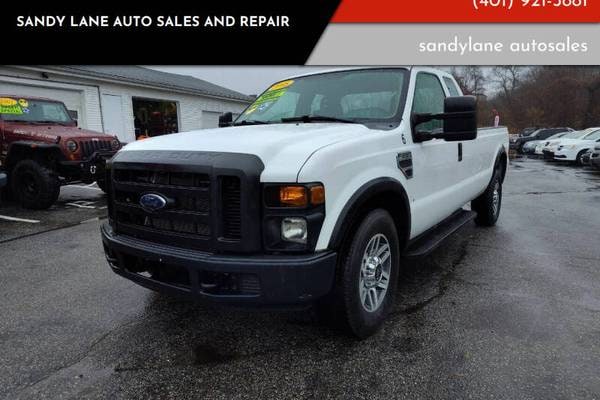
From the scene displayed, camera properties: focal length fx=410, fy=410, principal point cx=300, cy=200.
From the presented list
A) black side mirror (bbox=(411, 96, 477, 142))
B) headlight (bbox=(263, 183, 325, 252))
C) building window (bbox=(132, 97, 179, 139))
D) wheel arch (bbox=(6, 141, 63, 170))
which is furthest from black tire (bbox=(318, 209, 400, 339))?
building window (bbox=(132, 97, 179, 139))

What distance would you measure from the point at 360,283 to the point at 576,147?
16.6 m

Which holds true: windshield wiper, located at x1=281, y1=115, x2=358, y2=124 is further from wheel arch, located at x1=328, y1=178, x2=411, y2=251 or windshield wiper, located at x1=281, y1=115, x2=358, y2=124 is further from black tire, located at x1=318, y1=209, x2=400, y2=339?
black tire, located at x1=318, y1=209, x2=400, y2=339

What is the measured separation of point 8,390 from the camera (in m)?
2.23

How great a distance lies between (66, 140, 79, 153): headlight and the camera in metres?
7.34

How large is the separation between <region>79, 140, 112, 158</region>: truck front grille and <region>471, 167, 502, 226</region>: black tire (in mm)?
6664

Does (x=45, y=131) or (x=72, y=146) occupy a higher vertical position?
(x=45, y=131)

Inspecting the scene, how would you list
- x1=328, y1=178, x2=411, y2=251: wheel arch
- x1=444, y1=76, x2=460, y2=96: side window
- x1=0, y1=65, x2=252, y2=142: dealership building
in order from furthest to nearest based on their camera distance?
x1=0, y1=65, x2=252, y2=142: dealership building, x1=444, y1=76, x2=460, y2=96: side window, x1=328, y1=178, x2=411, y2=251: wheel arch

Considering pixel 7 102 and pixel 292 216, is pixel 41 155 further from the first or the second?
pixel 292 216

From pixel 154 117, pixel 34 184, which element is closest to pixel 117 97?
pixel 154 117

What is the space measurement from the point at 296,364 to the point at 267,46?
1199cm

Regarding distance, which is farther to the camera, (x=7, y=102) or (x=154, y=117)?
(x=154, y=117)

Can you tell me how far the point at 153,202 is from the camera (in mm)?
2416

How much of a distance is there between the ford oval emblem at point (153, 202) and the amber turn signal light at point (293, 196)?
28.3 inches

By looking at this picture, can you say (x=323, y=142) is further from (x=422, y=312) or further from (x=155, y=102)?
(x=155, y=102)
